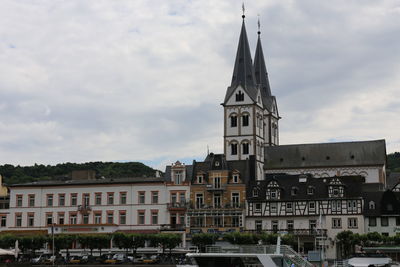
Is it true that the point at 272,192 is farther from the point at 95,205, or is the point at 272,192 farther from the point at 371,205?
the point at 95,205

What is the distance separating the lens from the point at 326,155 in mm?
113938

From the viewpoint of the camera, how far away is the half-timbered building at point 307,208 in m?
86.3

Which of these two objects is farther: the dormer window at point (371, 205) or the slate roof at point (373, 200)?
the dormer window at point (371, 205)

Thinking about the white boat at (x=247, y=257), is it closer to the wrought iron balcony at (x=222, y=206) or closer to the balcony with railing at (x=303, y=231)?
the balcony with railing at (x=303, y=231)

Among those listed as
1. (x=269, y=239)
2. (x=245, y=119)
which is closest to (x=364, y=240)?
(x=269, y=239)

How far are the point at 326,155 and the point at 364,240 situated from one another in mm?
38365

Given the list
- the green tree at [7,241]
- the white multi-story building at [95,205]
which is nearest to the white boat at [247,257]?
the green tree at [7,241]

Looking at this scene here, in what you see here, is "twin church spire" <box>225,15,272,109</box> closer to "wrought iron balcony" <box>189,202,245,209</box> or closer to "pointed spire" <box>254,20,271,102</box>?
"pointed spire" <box>254,20,271,102</box>

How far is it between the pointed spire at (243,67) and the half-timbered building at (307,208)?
31244 mm

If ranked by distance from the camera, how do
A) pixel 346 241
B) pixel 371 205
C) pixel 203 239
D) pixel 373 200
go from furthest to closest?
pixel 373 200
pixel 371 205
pixel 346 241
pixel 203 239

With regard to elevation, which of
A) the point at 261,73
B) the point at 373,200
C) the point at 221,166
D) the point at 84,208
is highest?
the point at 261,73

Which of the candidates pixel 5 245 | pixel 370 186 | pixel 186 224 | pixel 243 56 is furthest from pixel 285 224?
pixel 243 56

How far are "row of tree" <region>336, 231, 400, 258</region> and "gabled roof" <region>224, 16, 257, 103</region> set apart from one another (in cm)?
4246

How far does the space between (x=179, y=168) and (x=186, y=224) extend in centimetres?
769
